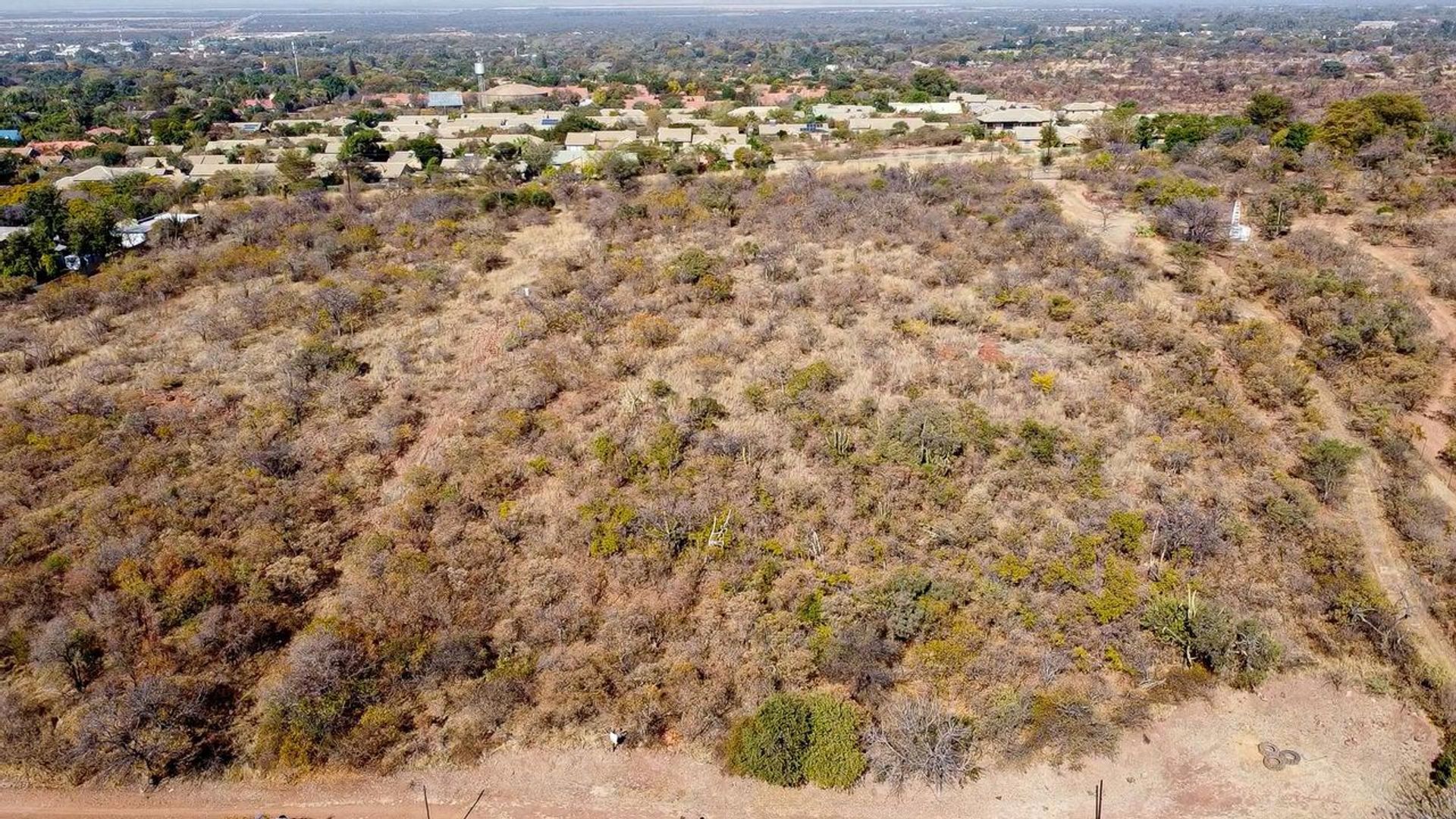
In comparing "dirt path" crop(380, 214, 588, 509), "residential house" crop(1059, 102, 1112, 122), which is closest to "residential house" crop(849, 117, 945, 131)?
"residential house" crop(1059, 102, 1112, 122)

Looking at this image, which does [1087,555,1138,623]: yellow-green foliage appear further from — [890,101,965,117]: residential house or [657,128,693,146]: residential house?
[890,101,965,117]: residential house

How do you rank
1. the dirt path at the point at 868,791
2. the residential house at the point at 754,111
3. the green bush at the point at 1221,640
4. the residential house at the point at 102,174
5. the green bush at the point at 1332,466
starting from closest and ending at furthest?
the dirt path at the point at 868,791 → the green bush at the point at 1221,640 → the green bush at the point at 1332,466 → the residential house at the point at 102,174 → the residential house at the point at 754,111

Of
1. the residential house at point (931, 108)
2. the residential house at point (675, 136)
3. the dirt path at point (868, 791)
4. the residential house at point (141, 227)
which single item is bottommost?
the dirt path at point (868, 791)

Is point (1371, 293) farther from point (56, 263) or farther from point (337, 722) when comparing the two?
point (56, 263)

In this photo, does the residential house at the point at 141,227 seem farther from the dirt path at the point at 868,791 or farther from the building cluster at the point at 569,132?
the dirt path at the point at 868,791

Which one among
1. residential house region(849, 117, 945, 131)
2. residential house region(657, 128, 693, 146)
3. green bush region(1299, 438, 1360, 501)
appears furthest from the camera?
residential house region(849, 117, 945, 131)

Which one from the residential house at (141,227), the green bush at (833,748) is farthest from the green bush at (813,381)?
the residential house at (141,227)
